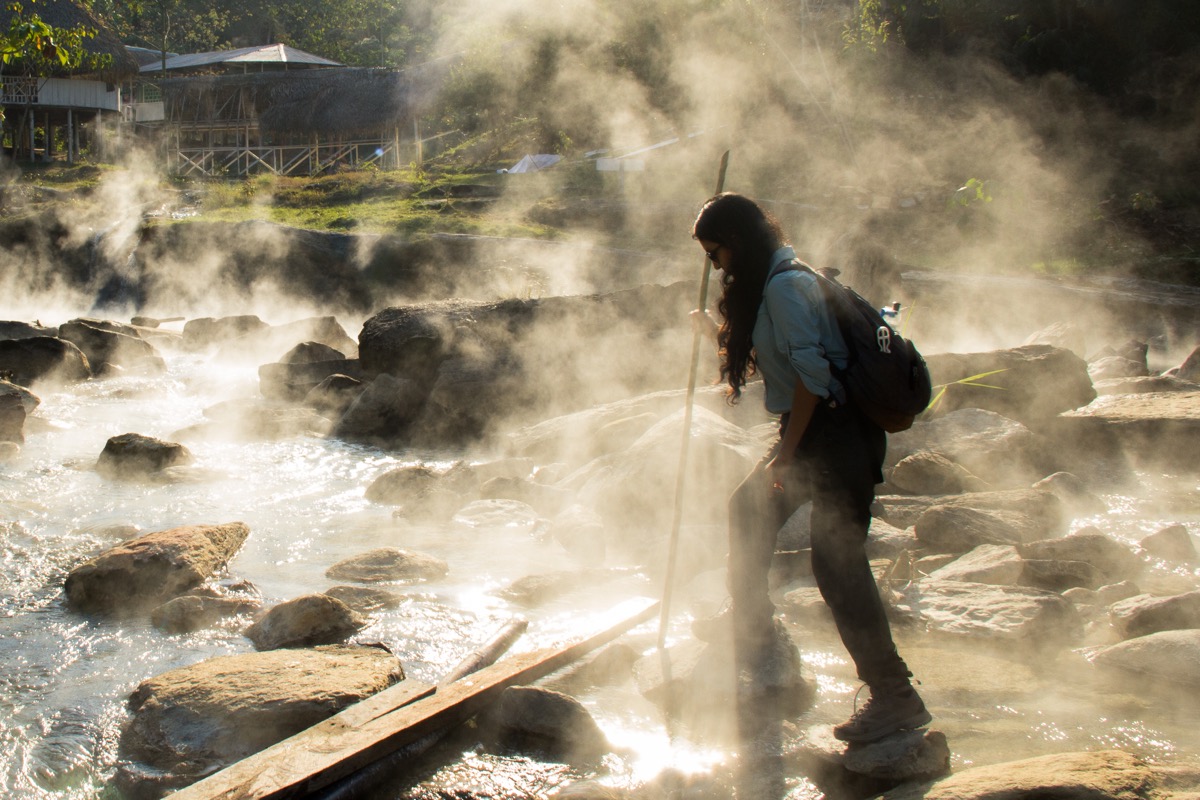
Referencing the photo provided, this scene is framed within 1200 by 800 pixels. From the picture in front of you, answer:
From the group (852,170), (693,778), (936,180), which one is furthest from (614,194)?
(693,778)

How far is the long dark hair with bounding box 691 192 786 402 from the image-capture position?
138 inches

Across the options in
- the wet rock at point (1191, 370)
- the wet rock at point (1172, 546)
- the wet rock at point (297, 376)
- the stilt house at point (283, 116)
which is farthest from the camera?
the stilt house at point (283, 116)

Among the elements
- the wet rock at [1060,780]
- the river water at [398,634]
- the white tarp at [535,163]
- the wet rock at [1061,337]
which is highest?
the white tarp at [535,163]

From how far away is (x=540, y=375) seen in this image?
9.90 meters

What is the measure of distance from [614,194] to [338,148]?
49.5ft

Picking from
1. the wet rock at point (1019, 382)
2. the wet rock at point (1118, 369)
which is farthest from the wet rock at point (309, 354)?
the wet rock at point (1118, 369)

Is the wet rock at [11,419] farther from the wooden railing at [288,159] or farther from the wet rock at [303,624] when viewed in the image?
the wooden railing at [288,159]

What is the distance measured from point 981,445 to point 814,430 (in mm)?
4533

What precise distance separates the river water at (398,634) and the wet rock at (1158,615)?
0.34 meters

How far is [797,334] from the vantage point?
10.6 feet

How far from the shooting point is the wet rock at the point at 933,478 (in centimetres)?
690

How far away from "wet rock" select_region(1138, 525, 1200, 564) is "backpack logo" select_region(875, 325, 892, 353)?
3.40 m

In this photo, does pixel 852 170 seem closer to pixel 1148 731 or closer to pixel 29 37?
pixel 29 37

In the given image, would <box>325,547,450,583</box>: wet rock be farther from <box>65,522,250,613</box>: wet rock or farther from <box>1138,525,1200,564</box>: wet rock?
<box>1138,525,1200,564</box>: wet rock
